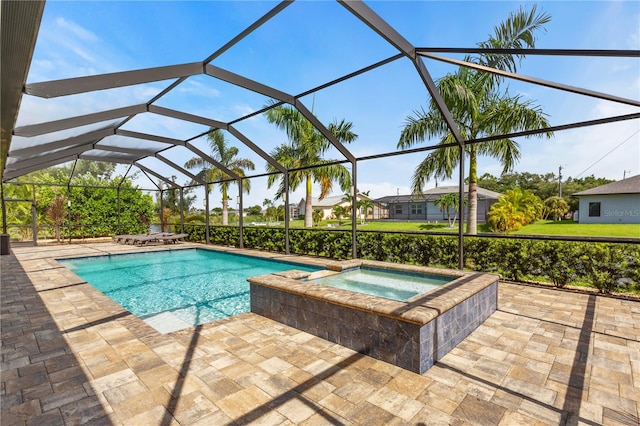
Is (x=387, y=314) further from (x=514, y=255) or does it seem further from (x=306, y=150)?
(x=306, y=150)

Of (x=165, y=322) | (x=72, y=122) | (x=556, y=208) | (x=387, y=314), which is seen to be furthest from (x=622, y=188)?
(x=72, y=122)

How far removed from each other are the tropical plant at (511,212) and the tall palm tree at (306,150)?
10.9 meters

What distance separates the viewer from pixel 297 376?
276 centimetres

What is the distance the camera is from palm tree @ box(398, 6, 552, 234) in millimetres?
8938

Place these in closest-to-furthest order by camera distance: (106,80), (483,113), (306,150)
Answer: (106,80) → (483,113) → (306,150)

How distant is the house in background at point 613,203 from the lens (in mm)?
22078

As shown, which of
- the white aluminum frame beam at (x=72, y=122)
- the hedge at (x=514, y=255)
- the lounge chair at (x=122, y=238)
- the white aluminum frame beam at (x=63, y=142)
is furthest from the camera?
the lounge chair at (x=122, y=238)

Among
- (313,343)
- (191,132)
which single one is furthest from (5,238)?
(313,343)

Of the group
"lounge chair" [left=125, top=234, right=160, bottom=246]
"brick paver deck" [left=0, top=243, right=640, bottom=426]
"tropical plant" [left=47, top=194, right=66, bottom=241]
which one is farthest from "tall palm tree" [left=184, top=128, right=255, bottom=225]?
"brick paver deck" [left=0, top=243, right=640, bottom=426]

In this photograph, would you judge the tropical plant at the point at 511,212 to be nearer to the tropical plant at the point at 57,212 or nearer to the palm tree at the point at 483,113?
the palm tree at the point at 483,113

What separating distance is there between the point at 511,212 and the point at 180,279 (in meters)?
20.2

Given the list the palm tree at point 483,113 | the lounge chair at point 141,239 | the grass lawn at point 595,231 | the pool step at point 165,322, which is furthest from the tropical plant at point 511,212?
the pool step at point 165,322

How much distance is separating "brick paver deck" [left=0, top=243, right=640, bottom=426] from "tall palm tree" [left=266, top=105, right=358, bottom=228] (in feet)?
37.3

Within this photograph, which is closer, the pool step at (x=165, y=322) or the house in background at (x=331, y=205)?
the pool step at (x=165, y=322)
